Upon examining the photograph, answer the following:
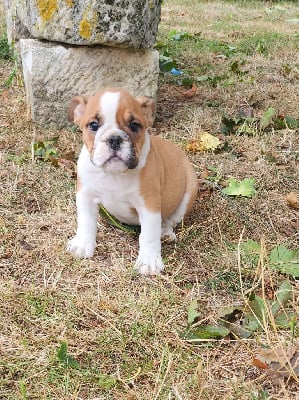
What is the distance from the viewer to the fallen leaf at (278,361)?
2141 millimetres

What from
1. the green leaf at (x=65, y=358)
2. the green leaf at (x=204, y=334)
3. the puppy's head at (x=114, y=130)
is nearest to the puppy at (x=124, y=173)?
the puppy's head at (x=114, y=130)

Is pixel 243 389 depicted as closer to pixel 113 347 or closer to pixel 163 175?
pixel 113 347

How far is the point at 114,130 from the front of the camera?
273cm

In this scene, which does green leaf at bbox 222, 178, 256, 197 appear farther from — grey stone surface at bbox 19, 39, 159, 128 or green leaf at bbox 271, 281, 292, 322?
grey stone surface at bbox 19, 39, 159, 128

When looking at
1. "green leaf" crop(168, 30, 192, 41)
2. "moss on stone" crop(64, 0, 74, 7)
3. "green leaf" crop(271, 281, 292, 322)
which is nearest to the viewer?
"green leaf" crop(271, 281, 292, 322)

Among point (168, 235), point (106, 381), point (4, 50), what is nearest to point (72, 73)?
point (168, 235)

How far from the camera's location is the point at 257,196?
382cm

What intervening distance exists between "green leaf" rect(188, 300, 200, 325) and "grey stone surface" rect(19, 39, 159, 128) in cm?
249

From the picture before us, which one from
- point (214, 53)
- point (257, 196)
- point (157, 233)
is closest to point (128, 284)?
point (157, 233)

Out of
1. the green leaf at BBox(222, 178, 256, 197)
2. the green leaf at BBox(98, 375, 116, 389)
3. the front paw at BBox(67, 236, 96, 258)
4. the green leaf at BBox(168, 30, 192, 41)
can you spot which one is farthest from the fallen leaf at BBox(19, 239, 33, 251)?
the green leaf at BBox(168, 30, 192, 41)

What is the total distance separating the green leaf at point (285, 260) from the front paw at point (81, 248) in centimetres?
92

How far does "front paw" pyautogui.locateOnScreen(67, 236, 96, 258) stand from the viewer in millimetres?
3051

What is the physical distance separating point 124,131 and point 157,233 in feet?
1.84

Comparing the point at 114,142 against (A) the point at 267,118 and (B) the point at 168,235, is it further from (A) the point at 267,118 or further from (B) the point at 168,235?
(A) the point at 267,118
